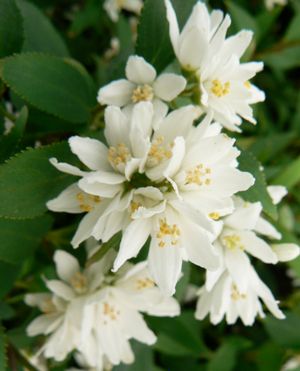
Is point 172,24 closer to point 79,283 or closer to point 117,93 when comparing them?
point 117,93

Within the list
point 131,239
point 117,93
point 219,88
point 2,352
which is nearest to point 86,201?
point 131,239

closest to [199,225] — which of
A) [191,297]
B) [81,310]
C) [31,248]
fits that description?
[81,310]

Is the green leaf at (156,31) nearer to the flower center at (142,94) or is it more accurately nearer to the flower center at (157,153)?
the flower center at (142,94)

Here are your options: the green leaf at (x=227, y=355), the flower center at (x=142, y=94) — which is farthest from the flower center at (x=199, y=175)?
the green leaf at (x=227, y=355)

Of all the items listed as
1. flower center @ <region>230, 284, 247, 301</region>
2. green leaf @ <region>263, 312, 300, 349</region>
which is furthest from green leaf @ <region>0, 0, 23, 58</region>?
green leaf @ <region>263, 312, 300, 349</region>

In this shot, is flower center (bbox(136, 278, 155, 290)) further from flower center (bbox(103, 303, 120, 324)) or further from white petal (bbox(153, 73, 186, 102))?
white petal (bbox(153, 73, 186, 102))
